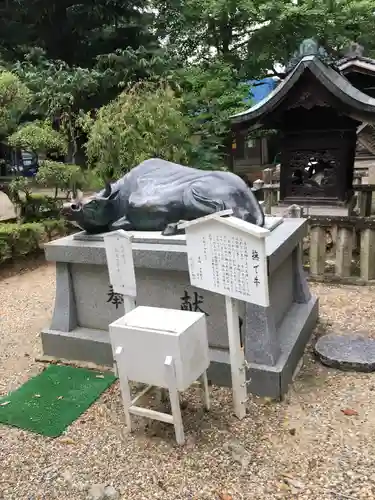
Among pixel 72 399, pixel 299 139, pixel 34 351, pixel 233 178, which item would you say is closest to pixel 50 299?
pixel 34 351

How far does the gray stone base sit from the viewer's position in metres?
3.27

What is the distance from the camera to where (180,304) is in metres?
3.64

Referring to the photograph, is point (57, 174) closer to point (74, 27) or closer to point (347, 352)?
point (347, 352)

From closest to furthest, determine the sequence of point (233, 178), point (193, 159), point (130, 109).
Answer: point (233, 178) < point (130, 109) < point (193, 159)

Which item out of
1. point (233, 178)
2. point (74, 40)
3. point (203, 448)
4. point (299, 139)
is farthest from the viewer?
point (74, 40)

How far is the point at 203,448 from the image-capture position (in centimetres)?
278

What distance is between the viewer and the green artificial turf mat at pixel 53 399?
319 cm

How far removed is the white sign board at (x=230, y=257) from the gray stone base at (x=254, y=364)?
0.89 meters

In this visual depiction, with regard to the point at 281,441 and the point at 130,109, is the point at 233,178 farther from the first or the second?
the point at 130,109

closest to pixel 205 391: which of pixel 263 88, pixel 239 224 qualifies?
pixel 239 224

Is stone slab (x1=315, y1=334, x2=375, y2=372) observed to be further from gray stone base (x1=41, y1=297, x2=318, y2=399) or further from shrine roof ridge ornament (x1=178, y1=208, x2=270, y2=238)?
shrine roof ridge ornament (x1=178, y1=208, x2=270, y2=238)

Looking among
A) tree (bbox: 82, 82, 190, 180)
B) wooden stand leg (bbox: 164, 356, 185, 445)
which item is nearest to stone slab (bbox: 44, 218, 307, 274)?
wooden stand leg (bbox: 164, 356, 185, 445)

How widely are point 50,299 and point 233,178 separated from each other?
3.36m

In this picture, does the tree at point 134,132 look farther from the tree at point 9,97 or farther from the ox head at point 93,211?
the ox head at point 93,211
